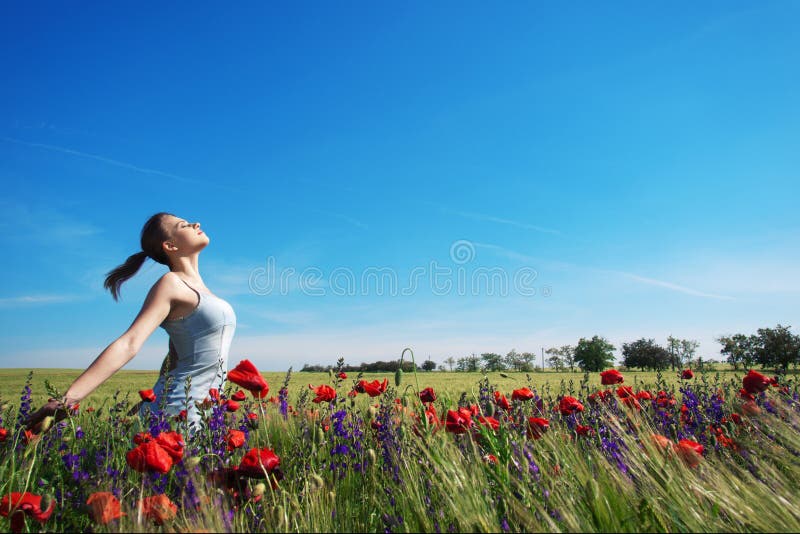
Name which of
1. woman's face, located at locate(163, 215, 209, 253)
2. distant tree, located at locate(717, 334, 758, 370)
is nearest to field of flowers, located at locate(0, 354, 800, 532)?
woman's face, located at locate(163, 215, 209, 253)

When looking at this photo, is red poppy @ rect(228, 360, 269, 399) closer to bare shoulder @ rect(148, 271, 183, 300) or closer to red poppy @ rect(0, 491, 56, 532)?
red poppy @ rect(0, 491, 56, 532)

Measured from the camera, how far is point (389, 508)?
193 cm

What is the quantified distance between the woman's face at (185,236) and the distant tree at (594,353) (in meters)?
71.7

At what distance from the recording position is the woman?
9.20ft

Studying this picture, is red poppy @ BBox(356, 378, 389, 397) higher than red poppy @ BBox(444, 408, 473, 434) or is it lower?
higher

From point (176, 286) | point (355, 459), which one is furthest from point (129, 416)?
point (355, 459)

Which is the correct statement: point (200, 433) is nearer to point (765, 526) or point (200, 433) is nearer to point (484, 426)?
point (484, 426)

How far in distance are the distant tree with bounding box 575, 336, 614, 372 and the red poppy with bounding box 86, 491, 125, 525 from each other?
73.3 metres

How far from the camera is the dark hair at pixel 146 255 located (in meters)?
3.84

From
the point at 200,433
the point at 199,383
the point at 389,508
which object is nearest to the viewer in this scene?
the point at 389,508

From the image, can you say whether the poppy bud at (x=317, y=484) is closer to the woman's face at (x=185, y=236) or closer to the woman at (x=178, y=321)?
the woman at (x=178, y=321)

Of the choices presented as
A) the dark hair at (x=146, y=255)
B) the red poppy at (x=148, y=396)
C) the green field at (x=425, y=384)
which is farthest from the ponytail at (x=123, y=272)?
the red poppy at (x=148, y=396)

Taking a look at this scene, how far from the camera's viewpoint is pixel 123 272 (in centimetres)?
414

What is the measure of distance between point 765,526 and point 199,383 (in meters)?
3.23
